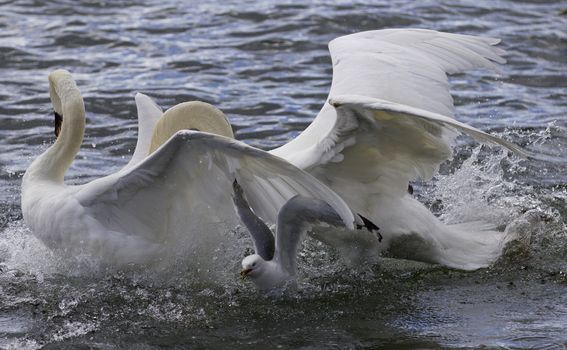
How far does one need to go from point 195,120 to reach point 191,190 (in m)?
0.84

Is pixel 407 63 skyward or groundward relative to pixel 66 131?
skyward

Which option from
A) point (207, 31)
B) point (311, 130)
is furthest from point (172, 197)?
point (207, 31)

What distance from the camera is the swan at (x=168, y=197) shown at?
5863 mm

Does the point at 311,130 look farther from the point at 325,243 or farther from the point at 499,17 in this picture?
the point at 499,17

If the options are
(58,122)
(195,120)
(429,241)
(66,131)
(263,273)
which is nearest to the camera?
(263,273)

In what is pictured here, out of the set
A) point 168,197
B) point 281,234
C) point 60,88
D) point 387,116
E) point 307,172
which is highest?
point 387,116

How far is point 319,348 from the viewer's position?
18.7ft

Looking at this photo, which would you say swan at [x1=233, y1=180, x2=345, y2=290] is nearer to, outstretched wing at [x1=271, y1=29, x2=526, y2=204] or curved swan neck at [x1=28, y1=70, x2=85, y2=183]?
outstretched wing at [x1=271, y1=29, x2=526, y2=204]

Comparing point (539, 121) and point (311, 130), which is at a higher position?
point (311, 130)

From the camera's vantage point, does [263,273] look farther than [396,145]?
No

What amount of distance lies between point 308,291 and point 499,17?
7.63 metres

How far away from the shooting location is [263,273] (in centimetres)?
611

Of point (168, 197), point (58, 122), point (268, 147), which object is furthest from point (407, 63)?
point (58, 122)

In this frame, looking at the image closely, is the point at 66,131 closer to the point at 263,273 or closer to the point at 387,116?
the point at 263,273
